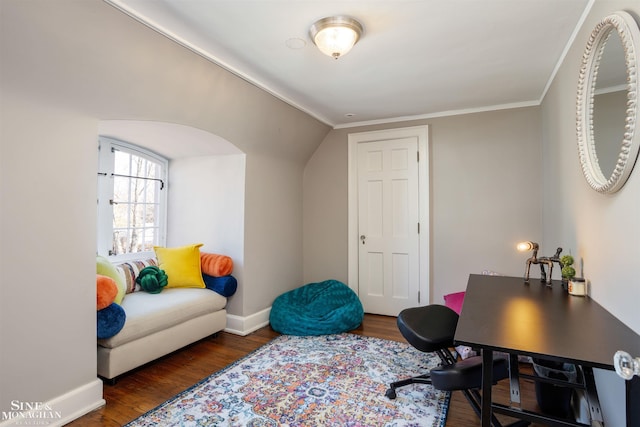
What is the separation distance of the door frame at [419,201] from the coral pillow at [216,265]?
1553 mm

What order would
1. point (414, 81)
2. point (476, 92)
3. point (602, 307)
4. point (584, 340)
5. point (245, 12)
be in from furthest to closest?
1. point (476, 92)
2. point (414, 81)
3. point (245, 12)
4. point (602, 307)
5. point (584, 340)

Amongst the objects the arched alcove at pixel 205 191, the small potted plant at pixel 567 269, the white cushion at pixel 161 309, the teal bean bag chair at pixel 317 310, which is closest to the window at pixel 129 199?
the arched alcove at pixel 205 191

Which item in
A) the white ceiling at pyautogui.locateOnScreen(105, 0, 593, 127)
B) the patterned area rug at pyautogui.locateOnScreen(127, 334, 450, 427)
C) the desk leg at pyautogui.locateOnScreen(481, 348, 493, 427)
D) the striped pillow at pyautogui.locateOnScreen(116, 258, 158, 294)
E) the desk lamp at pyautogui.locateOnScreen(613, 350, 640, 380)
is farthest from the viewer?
the striped pillow at pyautogui.locateOnScreen(116, 258, 158, 294)

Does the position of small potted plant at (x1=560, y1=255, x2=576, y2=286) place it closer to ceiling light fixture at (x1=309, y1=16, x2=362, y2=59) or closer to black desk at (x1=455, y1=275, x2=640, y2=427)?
black desk at (x1=455, y1=275, x2=640, y2=427)

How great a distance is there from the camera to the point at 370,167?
406cm

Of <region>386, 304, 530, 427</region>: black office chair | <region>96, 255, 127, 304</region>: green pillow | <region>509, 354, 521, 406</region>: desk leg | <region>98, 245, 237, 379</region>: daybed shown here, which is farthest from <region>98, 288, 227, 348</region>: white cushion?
<region>509, 354, 521, 406</region>: desk leg

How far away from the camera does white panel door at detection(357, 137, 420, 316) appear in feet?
12.6

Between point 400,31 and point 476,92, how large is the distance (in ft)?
4.76

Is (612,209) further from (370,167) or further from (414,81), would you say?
(370,167)

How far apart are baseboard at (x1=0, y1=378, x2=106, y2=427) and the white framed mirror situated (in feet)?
9.85

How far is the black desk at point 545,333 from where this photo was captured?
1.06 metres

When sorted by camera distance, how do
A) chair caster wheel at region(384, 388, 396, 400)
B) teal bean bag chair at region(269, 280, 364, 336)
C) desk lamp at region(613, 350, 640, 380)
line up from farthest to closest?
teal bean bag chair at region(269, 280, 364, 336), chair caster wheel at region(384, 388, 396, 400), desk lamp at region(613, 350, 640, 380)

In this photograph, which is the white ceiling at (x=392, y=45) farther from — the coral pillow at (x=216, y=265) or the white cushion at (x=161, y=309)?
→ the white cushion at (x=161, y=309)

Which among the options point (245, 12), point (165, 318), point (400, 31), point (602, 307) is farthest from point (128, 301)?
point (602, 307)
